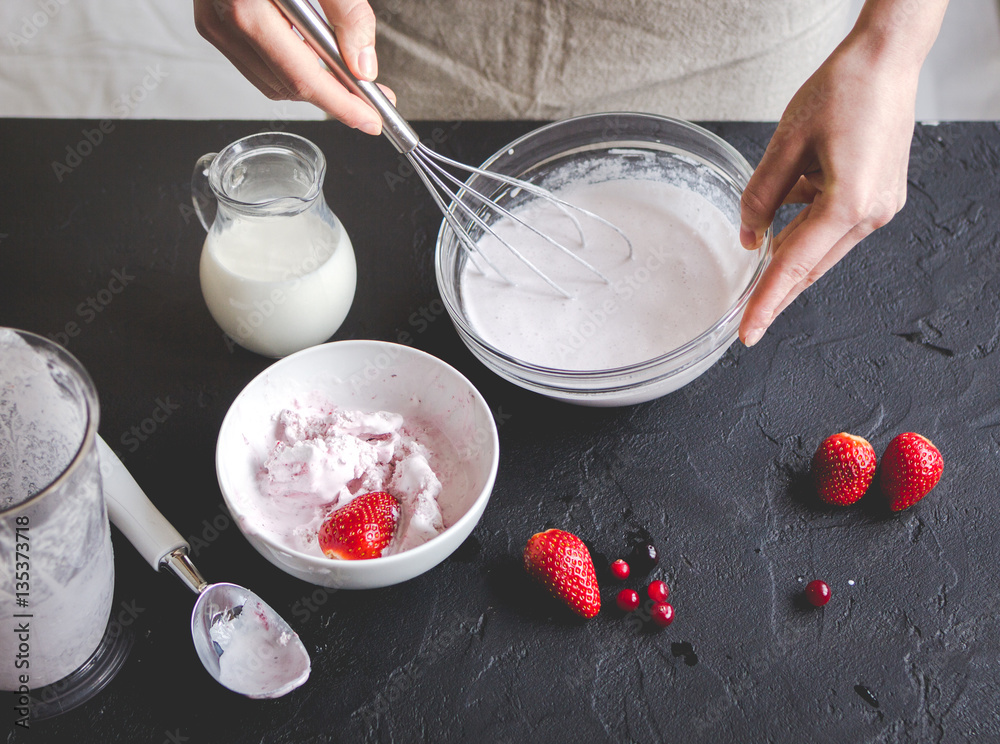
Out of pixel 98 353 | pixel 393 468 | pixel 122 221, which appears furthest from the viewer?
pixel 122 221

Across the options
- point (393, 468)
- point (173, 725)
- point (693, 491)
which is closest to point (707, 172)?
point (693, 491)

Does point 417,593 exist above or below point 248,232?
below

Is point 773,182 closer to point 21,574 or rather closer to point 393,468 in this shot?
point 393,468

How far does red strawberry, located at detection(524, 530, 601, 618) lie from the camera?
994 millimetres

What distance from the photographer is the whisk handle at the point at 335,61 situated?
0.95 metres

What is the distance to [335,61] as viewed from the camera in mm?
988

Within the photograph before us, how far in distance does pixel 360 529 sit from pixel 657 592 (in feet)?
1.17

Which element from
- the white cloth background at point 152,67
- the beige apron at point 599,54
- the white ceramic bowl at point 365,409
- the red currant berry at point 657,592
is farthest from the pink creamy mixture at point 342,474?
the white cloth background at point 152,67

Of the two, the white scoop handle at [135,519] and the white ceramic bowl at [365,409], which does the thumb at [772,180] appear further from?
the white scoop handle at [135,519]

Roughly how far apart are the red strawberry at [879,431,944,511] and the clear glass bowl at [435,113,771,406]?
0.25m

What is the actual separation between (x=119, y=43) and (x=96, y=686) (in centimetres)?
208

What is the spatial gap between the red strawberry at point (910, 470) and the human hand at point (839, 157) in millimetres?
235

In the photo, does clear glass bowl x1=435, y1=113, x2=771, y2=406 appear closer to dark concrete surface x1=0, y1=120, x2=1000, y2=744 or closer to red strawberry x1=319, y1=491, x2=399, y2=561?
dark concrete surface x1=0, y1=120, x2=1000, y2=744

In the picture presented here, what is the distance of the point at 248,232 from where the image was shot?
3.71 feet
